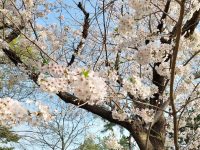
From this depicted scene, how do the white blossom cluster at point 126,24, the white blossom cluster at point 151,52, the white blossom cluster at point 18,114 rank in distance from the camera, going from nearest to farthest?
the white blossom cluster at point 18,114, the white blossom cluster at point 126,24, the white blossom cluster at point 151,52

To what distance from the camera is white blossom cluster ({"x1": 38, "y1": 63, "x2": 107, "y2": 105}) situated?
2367 millimetres

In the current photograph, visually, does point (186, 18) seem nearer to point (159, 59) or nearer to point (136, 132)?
point (159, 59)

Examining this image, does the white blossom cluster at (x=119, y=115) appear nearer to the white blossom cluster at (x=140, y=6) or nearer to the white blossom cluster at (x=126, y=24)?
the white blossom cluster at (x=126, y=24)

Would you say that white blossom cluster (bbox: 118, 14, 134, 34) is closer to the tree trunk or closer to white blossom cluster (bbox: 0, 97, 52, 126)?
white blossom cluster (bbox: 0, 97, 52, 126)

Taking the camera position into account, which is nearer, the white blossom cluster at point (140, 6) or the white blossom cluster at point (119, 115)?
the white blossom cluster at point (140, 6)

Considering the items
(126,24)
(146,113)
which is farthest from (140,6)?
(146,113)

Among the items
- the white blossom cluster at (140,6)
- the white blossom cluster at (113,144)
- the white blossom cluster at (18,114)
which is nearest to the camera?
the white blossom cluster at (18,114)

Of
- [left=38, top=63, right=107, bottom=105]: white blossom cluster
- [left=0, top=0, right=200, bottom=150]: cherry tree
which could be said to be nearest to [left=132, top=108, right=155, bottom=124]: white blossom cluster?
[left=0, top=0, right=200, bottom=150]: cherry tree

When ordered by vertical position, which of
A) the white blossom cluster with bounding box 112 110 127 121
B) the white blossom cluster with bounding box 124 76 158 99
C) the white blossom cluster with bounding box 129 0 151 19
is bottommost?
the white blossom cluster with bounding box 112 110 127 121

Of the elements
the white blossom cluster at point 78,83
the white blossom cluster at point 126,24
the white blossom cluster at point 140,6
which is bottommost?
the white blossom cluster at point 78,83

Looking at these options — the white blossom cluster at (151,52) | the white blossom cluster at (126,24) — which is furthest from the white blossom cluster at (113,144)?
the white blossom cluster at (126,24)

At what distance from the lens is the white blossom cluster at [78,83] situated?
93.2 inches

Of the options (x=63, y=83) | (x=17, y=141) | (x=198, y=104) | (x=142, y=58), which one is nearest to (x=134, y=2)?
(x=142, y=58)

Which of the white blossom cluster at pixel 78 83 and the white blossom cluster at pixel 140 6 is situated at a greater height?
the white blossom cluster at pixel 140 6
